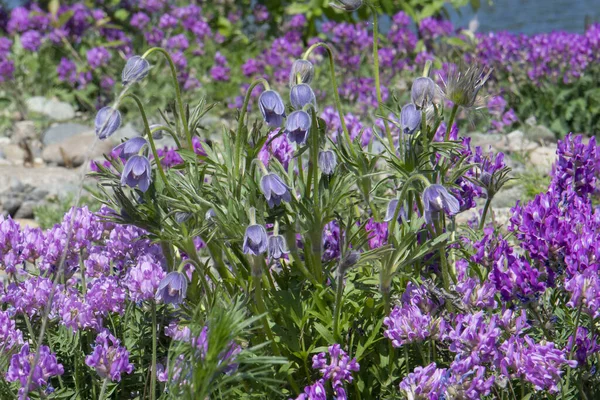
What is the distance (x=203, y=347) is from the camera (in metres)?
1.97

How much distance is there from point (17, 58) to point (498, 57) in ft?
14.8

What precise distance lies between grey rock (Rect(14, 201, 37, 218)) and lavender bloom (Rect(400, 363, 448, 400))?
12.0 feet

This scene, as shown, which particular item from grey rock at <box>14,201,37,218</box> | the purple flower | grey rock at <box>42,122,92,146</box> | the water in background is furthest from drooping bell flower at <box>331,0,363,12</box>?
the water in background

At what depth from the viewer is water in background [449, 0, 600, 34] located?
1109 centimetres

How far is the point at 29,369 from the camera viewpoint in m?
2.21

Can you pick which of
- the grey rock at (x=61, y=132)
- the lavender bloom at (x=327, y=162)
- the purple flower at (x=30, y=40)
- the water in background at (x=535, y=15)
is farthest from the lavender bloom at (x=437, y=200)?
the water in background at (x=535, y=15)

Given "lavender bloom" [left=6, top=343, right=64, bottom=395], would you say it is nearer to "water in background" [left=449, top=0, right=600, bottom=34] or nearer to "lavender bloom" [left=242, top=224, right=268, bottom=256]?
"lavender bloom" [left=242, top=224, right=268, bottom=256]

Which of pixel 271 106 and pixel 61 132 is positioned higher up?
pixel 61 132

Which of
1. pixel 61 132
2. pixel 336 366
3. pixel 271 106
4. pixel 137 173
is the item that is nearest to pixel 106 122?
pixel 137 173

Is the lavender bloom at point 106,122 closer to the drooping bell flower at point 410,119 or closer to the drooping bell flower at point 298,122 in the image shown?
the drooping bell flower at point 298,122

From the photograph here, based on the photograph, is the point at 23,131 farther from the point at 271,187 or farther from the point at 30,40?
the point at 271,187

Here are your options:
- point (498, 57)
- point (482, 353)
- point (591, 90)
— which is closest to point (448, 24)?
point (498, 57)

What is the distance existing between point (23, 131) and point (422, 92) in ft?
17.0

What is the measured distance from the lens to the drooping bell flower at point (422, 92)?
2324 mm
